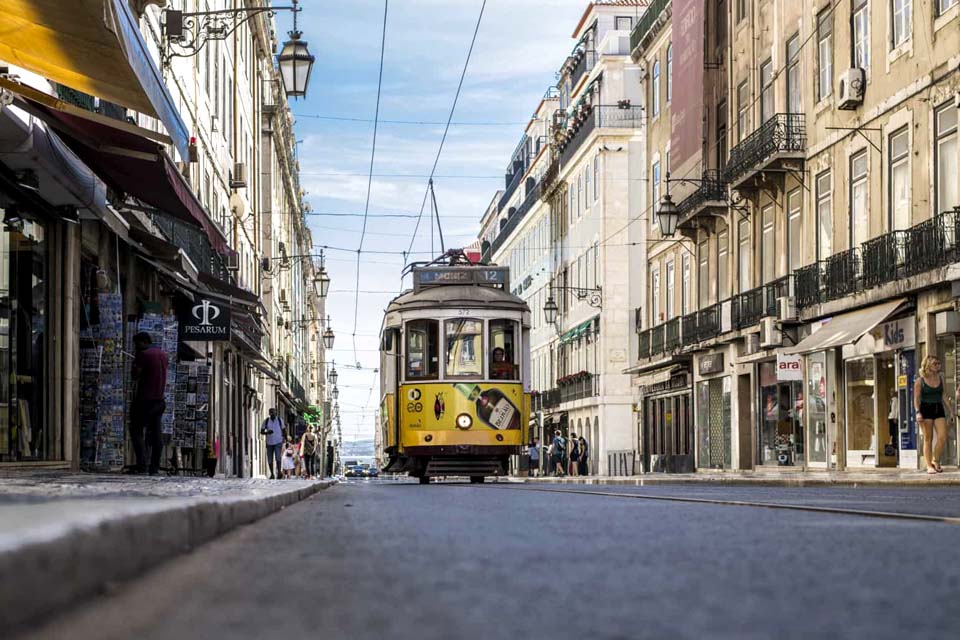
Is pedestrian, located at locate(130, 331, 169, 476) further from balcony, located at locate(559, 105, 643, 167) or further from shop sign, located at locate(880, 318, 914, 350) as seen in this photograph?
balcony, located at locate(559, 105, 643, 167)

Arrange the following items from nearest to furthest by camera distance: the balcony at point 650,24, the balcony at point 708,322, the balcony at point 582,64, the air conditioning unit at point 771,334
Answer: the air conditioning unit at point 771,334, the balcony at point 708,322, the balcony at point 650,24, the balcony at point 582,64

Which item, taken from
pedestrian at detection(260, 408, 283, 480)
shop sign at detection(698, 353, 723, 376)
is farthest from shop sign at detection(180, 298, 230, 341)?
shop sign at detection(698, 353, 723, 376)

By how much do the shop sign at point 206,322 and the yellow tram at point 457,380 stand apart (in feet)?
9.49

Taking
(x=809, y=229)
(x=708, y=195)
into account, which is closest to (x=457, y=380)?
(x=809, y=229)

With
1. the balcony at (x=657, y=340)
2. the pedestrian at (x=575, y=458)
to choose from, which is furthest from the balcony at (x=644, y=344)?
the pedestrian at (x=575, y=458)

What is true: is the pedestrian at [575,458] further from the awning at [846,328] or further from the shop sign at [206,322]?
the shop sign at [206,322]

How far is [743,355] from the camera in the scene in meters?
35.2

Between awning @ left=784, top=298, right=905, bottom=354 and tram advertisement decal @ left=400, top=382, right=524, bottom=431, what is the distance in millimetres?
5806

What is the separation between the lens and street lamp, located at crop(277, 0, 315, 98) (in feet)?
70.7

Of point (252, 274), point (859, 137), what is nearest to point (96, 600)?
point (859, 137)

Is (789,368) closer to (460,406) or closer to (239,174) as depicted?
(460,406)

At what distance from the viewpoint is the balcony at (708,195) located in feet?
119

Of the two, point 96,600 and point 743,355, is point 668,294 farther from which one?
point 96,600

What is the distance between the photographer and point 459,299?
24922mm
